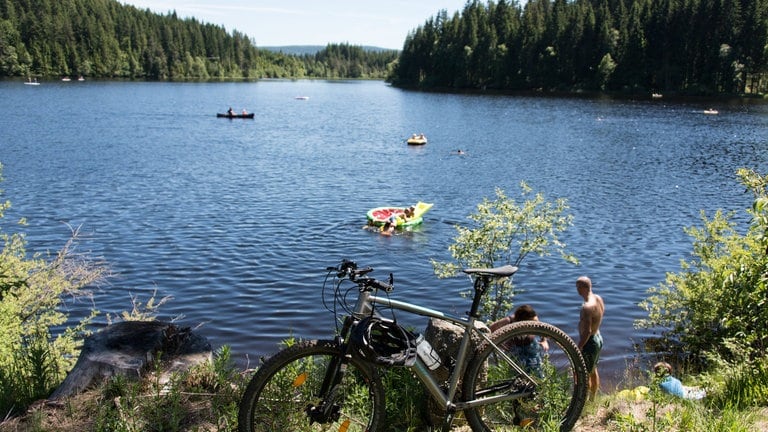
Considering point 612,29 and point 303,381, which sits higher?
point 612,29

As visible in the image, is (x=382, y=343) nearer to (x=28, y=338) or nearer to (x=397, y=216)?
(x=28, y=338)

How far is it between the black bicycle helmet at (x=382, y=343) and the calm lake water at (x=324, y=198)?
4072 mm

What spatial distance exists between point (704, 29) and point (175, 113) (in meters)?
81.7

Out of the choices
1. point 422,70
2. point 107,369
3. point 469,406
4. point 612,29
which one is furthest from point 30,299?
point 422,70

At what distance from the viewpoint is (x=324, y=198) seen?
29.6 meters

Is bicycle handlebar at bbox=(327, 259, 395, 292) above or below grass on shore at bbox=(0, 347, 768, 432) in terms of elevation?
above

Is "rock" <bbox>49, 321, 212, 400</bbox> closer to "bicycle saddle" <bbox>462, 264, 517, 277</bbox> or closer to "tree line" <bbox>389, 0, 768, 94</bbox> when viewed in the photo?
"bicycle saddle" <bbox>462, 264, 517, 277</bbox>

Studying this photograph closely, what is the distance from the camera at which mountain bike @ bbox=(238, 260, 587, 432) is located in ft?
13.8

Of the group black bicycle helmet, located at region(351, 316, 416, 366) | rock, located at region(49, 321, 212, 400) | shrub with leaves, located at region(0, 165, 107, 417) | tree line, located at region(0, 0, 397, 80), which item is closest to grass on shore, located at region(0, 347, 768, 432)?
rock, located at region(49, 321, 212, 400)

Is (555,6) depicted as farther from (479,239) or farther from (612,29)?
(479,239)

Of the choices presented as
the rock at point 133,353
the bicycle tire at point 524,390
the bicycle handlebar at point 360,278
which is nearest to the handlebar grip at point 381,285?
the bicycle handlebar at point 360,278

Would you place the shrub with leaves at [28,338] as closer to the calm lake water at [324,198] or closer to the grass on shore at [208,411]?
the grass on shore at [208,411]

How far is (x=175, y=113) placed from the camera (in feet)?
249

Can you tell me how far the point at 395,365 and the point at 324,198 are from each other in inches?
1008
